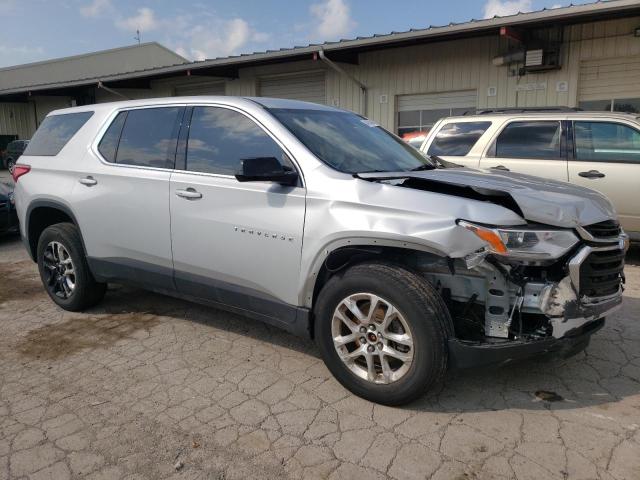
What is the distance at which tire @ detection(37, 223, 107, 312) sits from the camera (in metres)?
4.68

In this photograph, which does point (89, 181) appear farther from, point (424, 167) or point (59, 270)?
point (424, 167)

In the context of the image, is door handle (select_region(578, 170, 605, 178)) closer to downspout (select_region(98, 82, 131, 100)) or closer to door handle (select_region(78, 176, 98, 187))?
door handle (select_region(78, 176, 98, 187))

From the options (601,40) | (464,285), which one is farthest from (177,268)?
(601,40)

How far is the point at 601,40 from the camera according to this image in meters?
10.2

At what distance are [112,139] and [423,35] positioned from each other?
841cm

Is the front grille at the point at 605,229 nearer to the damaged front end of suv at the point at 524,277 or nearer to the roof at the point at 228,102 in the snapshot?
the damaged front end of suv at the point at 524,277

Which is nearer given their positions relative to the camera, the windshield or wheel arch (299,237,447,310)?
wheel arch (299,237,447,310)

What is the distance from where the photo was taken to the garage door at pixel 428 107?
39.9 feet

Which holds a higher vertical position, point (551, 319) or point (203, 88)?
point (203, 88)

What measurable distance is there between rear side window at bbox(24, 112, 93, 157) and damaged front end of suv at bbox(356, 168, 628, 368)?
10.9 feet

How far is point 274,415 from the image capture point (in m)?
3.01

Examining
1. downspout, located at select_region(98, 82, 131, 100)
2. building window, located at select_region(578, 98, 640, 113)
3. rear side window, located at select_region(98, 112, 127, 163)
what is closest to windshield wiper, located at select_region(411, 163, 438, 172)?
rear side window, located at select_region(98, 112, 127, 163)

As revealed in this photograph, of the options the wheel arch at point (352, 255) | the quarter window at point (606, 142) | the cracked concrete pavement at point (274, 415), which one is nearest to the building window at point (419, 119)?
the quarter window at point (606, 142)

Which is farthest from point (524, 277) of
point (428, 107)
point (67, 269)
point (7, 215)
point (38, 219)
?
point (428, 107)
